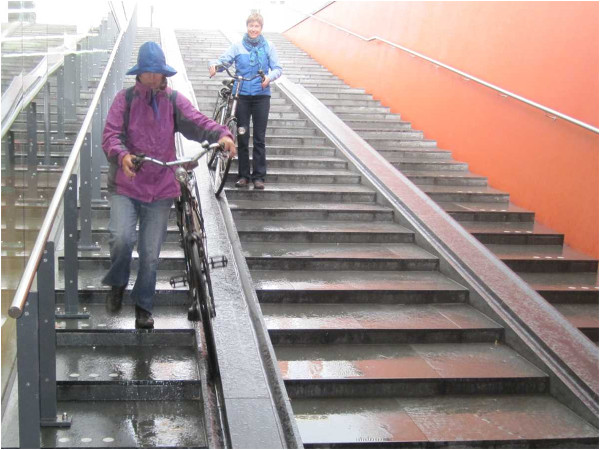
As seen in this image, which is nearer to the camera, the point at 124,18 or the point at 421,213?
the point at 421,213

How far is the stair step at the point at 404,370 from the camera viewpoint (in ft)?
16.1

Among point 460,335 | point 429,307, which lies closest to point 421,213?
point 429,307

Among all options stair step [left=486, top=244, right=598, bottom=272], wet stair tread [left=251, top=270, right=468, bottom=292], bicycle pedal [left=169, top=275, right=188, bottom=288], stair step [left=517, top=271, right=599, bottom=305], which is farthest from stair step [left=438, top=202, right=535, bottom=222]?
bicycle pedal [left=169, top=275, right=188, bottom=288]

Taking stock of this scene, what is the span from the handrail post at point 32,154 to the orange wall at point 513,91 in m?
4.61

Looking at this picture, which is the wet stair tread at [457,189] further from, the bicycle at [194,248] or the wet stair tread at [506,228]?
the bicycle at [194,248]

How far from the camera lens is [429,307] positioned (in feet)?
19.9

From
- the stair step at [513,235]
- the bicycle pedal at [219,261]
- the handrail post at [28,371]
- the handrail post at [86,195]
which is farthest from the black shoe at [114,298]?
the stair step at [513,235]

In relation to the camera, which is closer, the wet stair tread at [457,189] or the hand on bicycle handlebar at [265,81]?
the hand on bicycle handlebar at [265,81]

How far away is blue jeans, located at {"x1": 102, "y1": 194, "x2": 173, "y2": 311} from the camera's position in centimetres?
486

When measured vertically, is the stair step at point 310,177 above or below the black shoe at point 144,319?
above

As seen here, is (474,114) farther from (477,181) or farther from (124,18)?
(124,18)

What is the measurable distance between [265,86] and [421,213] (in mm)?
1814

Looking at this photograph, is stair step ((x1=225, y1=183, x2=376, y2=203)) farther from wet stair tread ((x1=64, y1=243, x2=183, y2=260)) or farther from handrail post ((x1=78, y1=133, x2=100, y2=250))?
handrail post ((x1=78, y1=133, x2=100, y2=250))

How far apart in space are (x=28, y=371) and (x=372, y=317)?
2.88m
